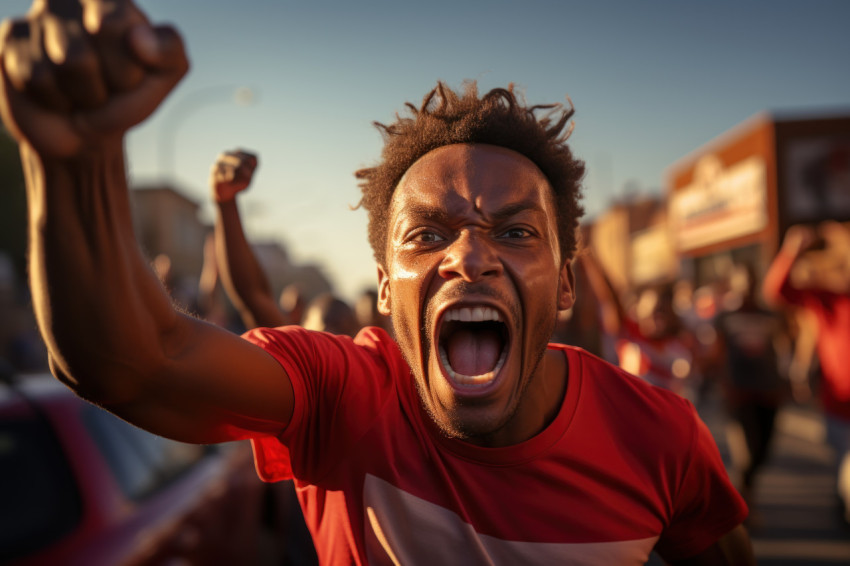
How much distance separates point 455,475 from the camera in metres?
1.81

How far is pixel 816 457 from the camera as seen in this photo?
378 inches

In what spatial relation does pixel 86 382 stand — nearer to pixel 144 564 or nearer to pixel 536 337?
pixel 536 337

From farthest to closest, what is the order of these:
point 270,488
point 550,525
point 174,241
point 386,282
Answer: point 174,241 < point 270,488 < point 386,282 < point 550,525

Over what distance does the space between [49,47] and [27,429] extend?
2432mm

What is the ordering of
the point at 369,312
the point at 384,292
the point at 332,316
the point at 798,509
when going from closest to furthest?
the point at 384,292
the point at 332,316
the point at 369,312
the point at 798,509

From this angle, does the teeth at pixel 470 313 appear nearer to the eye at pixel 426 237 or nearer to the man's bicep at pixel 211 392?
the eye at pixel 426 237

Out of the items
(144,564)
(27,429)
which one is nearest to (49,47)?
(144,564)

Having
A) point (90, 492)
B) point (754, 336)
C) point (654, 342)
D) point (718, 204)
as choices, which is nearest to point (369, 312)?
point (654, 342)

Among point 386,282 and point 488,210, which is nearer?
point 488,210

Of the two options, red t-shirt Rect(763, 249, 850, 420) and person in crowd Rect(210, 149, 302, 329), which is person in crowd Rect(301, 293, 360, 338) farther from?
red t-shirt Rect(763, 249, 850, 420)

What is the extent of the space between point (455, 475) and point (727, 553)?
86 centimetres

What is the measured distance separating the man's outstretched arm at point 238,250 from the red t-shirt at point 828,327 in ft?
14.4

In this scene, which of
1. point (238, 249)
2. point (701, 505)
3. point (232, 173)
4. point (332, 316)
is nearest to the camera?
point (701, 505)

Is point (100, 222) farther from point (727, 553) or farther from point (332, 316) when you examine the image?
point (332, 316)
